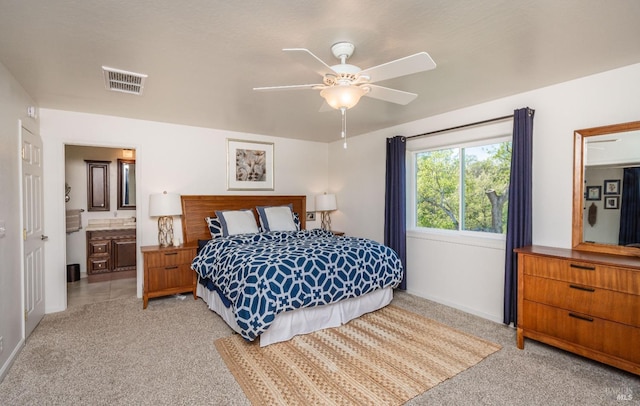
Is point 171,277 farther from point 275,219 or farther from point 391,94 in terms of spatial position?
point 391,94

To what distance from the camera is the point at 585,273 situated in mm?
2430

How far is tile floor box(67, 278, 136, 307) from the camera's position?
165 inches

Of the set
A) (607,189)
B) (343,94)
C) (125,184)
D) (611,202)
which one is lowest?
(611,202)

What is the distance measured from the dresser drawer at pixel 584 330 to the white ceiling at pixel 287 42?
199 cm

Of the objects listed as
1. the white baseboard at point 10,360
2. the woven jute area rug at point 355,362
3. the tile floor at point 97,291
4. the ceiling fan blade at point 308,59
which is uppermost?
the ceiling fan blade at point 308,59

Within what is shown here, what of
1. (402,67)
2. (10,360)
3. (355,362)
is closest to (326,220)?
(355,362)

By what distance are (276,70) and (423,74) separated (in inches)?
48.6

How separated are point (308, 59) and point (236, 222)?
2931 mm

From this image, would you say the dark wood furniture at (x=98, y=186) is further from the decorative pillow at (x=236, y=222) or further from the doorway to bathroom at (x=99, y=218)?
the decorative pillow at (x=236, y=222)

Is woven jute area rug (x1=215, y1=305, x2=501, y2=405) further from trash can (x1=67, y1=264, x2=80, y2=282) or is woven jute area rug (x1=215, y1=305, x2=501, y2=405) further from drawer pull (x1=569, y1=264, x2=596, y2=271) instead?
trash can (x1=67, y1=264, x2=80, y2=282)

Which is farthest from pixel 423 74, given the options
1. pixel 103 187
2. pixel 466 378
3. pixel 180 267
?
pixel 103 187

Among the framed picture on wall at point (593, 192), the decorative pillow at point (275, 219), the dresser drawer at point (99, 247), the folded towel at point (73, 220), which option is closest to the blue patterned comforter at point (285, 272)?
the decorative pillow at point (275, 219)

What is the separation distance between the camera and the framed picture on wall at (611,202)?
2.70m

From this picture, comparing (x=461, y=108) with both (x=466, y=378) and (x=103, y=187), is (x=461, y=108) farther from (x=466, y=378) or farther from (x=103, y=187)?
(x=103, y=187)
